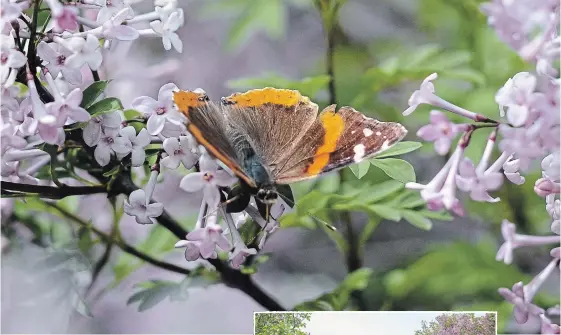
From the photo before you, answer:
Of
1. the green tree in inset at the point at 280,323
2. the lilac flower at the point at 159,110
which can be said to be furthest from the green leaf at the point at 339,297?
the lilac flower at the point at 159,110

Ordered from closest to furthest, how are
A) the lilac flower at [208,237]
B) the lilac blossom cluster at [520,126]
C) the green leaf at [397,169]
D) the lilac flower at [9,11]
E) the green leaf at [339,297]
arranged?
the lilac blossom cluster at [520,126] < the lilac flower at [9,11] < the lilac flower at [208,237] < the green leaf at [397,169] < the green leaf at [339,297]

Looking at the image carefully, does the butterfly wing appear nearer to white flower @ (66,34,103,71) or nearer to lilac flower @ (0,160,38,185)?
white flower @ (66,34,103,71)

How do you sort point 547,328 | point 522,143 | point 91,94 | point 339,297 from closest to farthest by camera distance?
1. point 522,143
2. point 547,328
3. point 91,94
4. point 339,297

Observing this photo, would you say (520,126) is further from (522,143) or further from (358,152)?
(358,152)

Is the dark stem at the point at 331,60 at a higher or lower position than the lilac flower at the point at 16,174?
higher

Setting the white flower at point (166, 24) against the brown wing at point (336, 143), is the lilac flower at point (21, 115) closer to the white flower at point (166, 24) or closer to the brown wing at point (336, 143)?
the white flower at point (166, 24)

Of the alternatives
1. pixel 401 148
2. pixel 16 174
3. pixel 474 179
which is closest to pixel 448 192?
pixel 474 179

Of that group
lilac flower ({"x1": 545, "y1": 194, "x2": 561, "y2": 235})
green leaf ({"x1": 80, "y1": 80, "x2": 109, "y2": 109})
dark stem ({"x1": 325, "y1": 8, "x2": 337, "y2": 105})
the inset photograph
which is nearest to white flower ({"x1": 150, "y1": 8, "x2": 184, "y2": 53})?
green leaf ({"x1": 80, "y1": 80, "x2": 109, "y2": 109})

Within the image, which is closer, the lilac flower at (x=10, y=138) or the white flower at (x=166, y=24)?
the lilac flower at (x=10, y=138)
